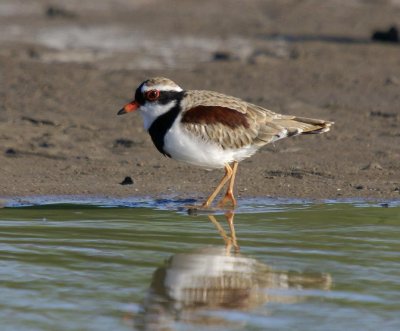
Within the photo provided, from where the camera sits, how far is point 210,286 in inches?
271

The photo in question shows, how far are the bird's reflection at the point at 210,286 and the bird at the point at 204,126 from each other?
1374 millimetres

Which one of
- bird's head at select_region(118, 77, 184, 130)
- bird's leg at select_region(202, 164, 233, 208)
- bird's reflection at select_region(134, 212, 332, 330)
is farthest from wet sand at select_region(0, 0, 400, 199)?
bird's reflection at select_region(134, 212, 332, 330)

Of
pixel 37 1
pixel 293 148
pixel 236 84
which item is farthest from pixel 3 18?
pixel 293 148

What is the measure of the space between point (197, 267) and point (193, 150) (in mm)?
1819

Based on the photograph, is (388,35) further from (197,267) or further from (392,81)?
(197,267)

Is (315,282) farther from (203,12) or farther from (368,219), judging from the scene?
(203,12)

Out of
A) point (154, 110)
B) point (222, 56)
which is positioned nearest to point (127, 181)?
point (154, 110)

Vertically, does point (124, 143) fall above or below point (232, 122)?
below

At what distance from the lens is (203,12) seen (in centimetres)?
1970

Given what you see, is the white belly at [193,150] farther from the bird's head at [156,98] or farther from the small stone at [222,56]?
the small stone at [222,56]

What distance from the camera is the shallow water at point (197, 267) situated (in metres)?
6.32

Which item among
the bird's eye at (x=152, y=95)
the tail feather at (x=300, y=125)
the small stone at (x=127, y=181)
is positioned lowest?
the small stone at (x=127, y=181)

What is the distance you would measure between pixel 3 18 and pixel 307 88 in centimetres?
641

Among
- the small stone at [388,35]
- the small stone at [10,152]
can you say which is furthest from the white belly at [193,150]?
the small stone at [388,35]
